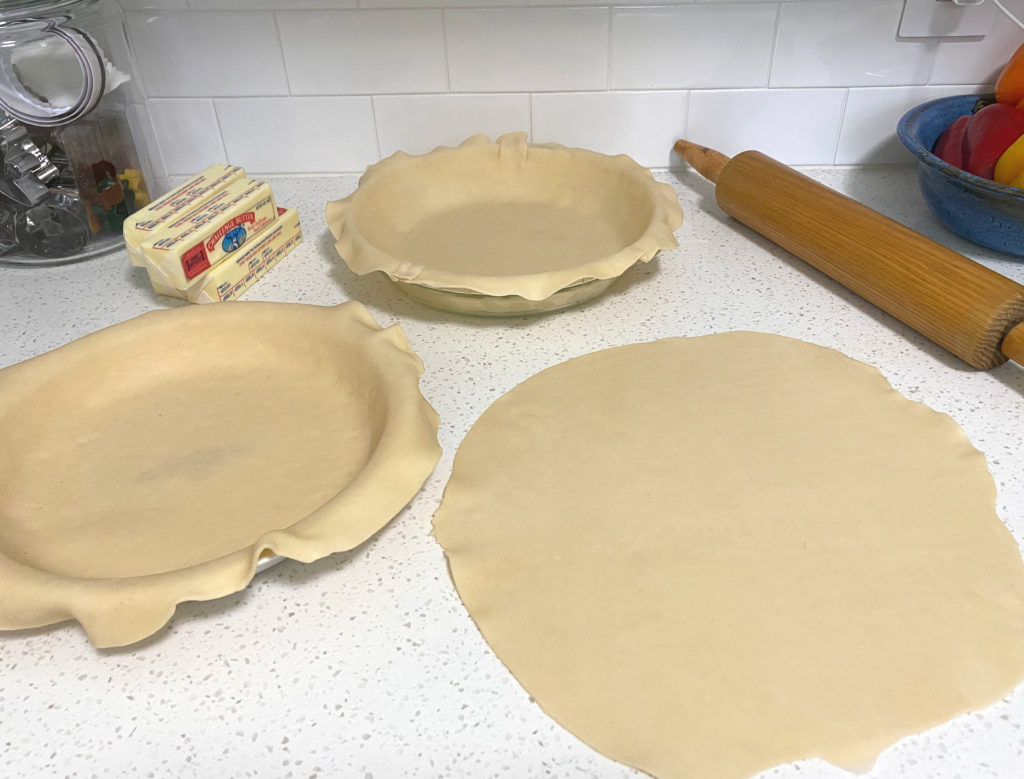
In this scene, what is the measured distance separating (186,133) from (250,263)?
0.39 metres

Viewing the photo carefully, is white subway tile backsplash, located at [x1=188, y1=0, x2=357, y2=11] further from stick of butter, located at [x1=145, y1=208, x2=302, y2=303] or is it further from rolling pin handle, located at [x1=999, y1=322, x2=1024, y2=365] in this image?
rolling pin handle, located at [x1=999, y1=322, x2=1024, y2=365]

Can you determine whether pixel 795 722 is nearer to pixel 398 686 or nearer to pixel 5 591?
pixel 398 686

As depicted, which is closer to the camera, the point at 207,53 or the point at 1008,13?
the point at 1008,13

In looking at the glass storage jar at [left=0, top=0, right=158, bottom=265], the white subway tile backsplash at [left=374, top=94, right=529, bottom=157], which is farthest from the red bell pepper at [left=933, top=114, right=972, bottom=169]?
the glass storage jar at [left=0, top=0, right=158, bottom=265]

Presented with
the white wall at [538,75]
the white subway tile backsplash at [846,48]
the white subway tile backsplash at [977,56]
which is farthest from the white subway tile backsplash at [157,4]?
the white subway tile backsplash at [977,56]

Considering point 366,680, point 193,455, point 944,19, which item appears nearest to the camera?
point 366,680

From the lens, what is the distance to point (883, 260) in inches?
32.8

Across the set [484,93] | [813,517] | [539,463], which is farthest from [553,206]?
[813,517]

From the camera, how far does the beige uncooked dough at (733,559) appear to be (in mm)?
495

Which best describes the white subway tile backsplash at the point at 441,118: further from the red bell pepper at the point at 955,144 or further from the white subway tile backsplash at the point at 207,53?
the red bell pepper at the point at 955,144

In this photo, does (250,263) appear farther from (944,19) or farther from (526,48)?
(944,19)

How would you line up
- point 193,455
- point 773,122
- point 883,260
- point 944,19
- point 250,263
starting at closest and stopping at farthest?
point 193,455 < point 883,260 < point 250,263 < point 944,19 < point 773,122

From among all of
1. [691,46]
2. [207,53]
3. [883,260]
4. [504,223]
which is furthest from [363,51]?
[883,260]

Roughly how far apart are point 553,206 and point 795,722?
735 mm
